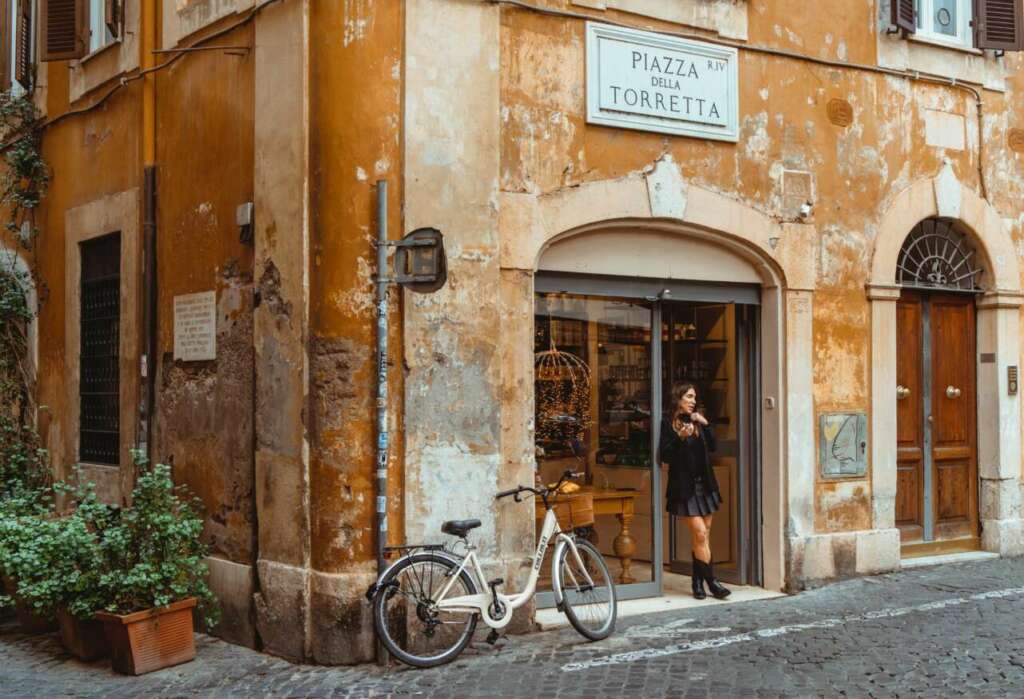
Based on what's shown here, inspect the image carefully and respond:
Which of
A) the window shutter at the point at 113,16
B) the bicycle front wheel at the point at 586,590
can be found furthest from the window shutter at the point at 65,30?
the bicycle front wheel at the point at 586,590

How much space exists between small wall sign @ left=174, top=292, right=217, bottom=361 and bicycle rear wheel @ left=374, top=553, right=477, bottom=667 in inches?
99.3

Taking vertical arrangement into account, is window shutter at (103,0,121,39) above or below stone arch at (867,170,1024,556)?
above

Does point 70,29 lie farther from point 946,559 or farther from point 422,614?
point 946,559

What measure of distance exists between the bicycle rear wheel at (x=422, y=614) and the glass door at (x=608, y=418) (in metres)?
1.69

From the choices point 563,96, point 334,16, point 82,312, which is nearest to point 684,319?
point 563,96

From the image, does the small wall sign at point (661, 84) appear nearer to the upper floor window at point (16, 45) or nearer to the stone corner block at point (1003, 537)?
the stone corner block at point (1003, 537)

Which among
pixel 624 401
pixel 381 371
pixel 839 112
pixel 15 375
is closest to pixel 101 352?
pixel 15 375

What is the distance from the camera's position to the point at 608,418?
367 inches

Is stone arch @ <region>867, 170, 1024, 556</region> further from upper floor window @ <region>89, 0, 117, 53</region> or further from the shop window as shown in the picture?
upper floor window @ <region>89, 0, 117, 53</region>

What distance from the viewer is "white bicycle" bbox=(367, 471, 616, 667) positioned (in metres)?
7.19

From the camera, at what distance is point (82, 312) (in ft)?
35.6

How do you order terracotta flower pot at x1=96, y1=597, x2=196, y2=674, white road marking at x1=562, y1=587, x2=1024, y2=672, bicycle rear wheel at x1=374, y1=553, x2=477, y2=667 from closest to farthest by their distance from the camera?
bicycle rear wheel at x1=374, y1=553, x2=477, y2=667 → white road marking at x1=562, y1=587, x2=1024, y2=672 → terracotta flower pot at x1=96, y1=597, x2=196, y2=674

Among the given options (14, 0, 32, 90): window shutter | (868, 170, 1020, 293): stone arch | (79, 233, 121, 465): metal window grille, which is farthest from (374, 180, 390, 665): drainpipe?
(14, 0, 32, 90): window shutter

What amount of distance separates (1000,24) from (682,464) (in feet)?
17.1
